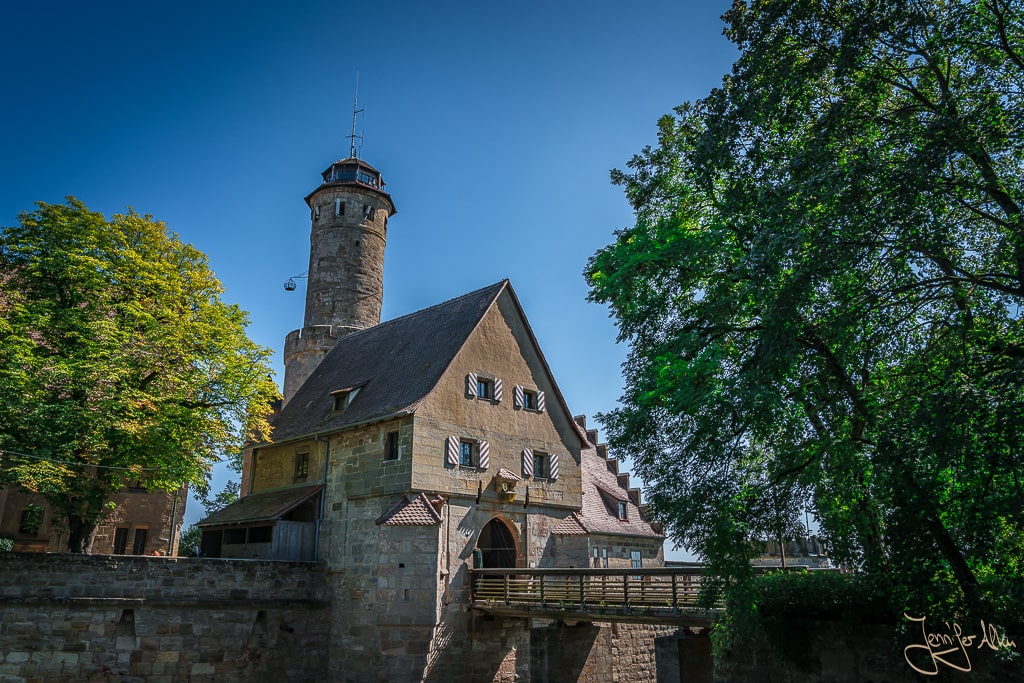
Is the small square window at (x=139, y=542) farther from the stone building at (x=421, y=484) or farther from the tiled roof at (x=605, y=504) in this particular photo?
the tiled roof at (x=605, y=504)

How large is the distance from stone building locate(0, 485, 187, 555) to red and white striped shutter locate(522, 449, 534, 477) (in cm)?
1198

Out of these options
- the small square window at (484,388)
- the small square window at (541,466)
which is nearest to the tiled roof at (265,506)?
the small square window at (484,388)

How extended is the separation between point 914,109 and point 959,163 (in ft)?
3.35

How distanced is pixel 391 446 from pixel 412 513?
2552mm

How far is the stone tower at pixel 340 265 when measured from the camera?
34531mm

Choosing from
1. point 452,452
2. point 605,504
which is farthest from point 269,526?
point 605,504

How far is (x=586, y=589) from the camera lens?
768 inches

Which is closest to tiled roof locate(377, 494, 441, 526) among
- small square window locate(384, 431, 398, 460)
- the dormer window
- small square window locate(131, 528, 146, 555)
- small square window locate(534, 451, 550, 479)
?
small square window locate(384, 431, 398, 460)

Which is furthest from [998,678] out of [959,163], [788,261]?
[959,163]

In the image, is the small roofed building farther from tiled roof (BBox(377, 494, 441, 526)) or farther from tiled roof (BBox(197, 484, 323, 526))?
tiled roof (BBox(377, 494, 441, 526))

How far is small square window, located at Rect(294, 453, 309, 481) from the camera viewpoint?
26141mm

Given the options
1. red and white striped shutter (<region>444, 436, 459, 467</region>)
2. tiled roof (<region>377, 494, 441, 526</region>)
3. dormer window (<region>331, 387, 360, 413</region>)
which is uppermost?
dormer window (<region>331, 387, 360, 413</region>)

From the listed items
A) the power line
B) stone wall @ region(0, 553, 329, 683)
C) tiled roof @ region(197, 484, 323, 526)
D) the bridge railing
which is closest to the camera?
the bridge railing

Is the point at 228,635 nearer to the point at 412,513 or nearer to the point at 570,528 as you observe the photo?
the point at 412,513
